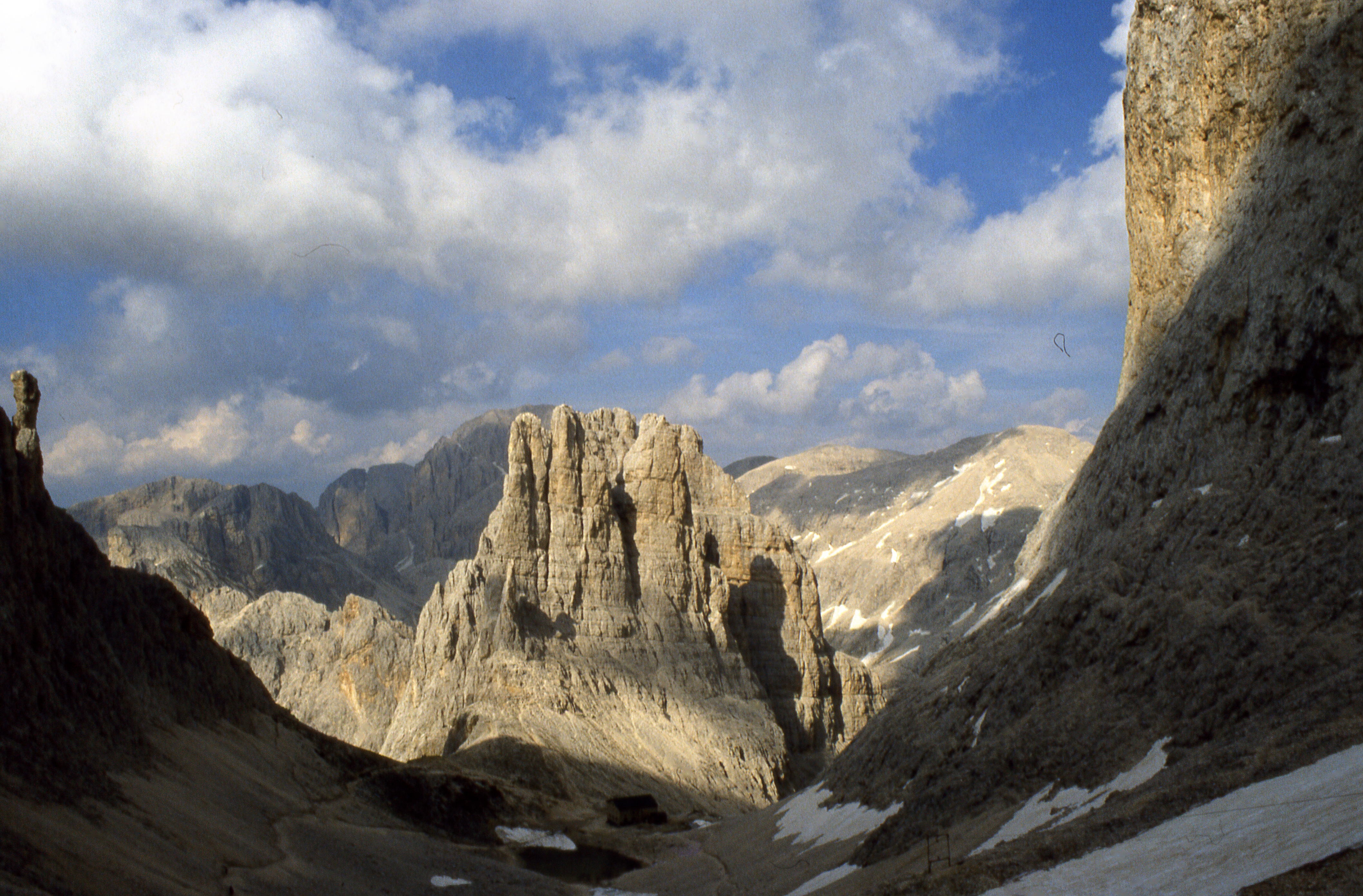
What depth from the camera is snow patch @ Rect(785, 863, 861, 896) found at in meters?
27.0

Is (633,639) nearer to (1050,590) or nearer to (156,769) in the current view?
(1050,590)

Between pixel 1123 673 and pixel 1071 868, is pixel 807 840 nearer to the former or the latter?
pixel 1123 673

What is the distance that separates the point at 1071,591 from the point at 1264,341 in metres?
8.52

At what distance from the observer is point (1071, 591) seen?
95.4 ft

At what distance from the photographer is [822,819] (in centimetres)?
3634

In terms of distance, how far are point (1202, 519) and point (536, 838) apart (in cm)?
3077

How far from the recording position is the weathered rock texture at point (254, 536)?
150875 millimetres

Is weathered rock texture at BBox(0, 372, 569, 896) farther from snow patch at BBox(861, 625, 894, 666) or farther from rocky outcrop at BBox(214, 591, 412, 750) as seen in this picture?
snow patch at BBox(861, 625, 894, 666)

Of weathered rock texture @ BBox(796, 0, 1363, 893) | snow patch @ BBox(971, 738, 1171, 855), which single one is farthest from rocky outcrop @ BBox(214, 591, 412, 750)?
snow patch @ BBox(971, 738, 1171, 855)

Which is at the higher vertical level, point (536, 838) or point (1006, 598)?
point (1006, 598)

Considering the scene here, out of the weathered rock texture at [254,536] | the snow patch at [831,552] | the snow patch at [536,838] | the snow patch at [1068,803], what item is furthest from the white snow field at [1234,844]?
the snow patch at [831,552]

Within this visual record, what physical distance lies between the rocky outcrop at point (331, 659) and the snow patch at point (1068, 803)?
64769 millimetres

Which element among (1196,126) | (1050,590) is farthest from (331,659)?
(1196,126)

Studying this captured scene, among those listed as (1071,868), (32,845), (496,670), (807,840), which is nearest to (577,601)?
(496,670)
